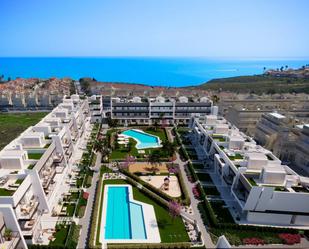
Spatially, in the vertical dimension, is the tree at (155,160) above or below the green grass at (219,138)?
below

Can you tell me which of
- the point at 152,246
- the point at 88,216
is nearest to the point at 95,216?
the point at 88,216

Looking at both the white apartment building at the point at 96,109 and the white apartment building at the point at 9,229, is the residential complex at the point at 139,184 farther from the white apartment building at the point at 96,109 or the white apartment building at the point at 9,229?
A: the white apartment building at the point at 96,109

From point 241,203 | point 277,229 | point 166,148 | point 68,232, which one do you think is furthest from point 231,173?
point 68,232

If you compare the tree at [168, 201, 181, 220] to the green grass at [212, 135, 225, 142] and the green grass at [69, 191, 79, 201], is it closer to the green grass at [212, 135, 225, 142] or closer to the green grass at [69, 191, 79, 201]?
the green grass at [69, 191, 79, 201]

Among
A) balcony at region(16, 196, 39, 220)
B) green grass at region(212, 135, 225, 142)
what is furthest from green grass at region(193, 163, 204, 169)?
balcony at region(16, 196, 39, 220)

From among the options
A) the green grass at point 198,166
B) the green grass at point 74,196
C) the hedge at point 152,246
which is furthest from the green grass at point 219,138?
the green grass at point 74,196
